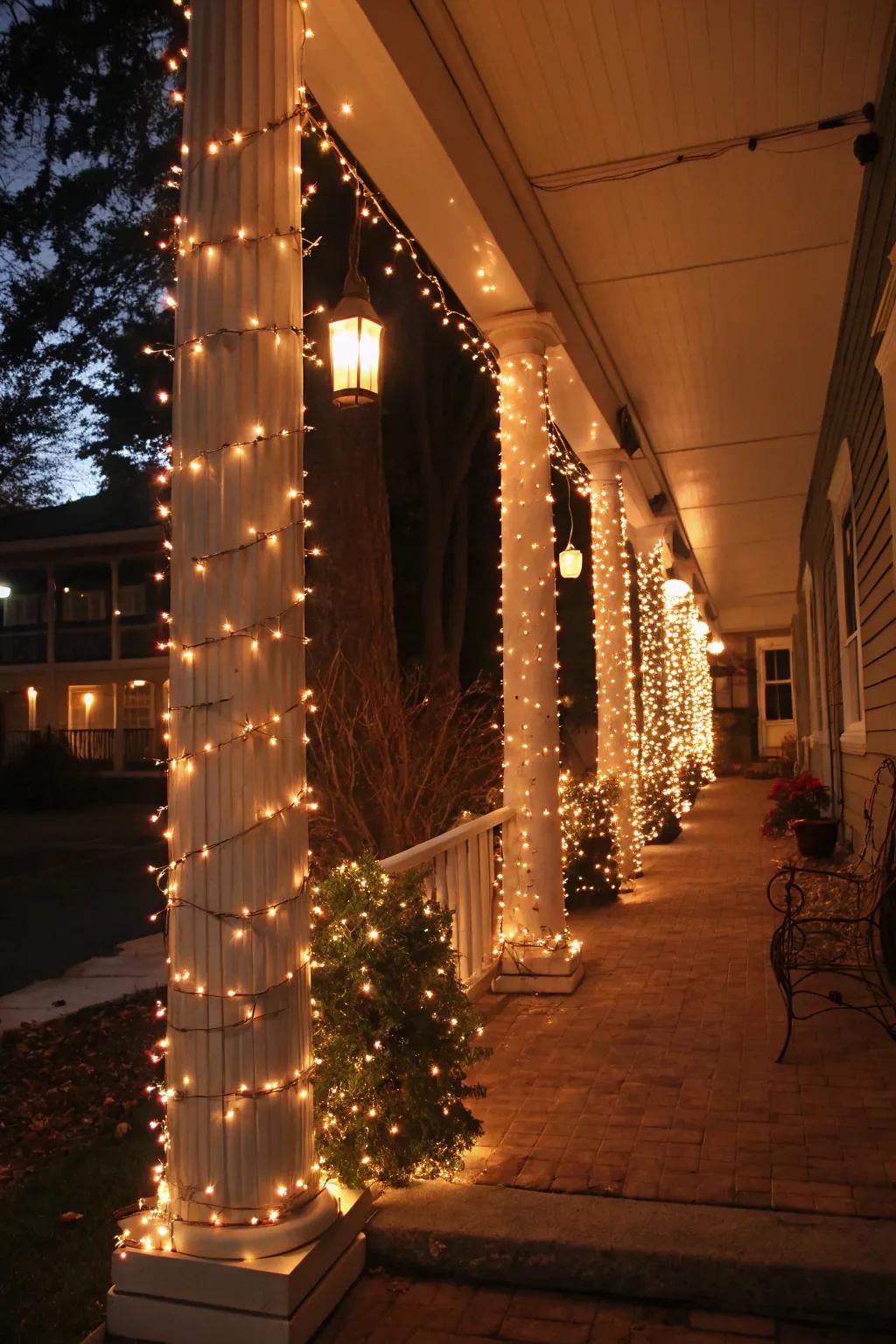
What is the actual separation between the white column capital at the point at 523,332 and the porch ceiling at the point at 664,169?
12 centimetres

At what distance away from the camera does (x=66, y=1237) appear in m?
3.12

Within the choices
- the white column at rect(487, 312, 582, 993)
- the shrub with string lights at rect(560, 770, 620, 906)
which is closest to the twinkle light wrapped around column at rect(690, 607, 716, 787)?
the shrub with string lights at rect(560, 770, 620, 906)

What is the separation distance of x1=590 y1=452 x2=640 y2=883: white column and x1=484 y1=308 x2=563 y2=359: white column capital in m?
2.55

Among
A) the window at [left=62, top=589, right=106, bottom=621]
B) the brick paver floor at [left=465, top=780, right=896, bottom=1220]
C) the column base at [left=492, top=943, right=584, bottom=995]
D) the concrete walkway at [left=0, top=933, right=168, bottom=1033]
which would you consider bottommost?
the concrete walkway at [left=0, top=933, right=168, bottom=1033]

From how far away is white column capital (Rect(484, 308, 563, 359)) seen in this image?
5.38 m

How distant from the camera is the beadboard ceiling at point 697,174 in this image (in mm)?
3877

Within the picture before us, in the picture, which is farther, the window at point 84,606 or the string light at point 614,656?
the window at point 84,606

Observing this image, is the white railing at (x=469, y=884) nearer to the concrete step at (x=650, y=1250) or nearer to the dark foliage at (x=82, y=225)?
the concrete step at (x=650, y=1250)

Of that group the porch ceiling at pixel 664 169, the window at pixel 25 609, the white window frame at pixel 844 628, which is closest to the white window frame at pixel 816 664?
the white window frame at pixel 844 628

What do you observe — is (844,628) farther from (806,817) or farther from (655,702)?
(655,702)

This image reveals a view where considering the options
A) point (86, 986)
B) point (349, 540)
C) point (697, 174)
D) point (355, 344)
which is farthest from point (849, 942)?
point (349, 540)

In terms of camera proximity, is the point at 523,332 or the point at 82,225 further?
the point at 82,225

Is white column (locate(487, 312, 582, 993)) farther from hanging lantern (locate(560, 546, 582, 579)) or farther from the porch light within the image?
the porch light

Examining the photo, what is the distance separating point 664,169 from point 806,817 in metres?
6.61
